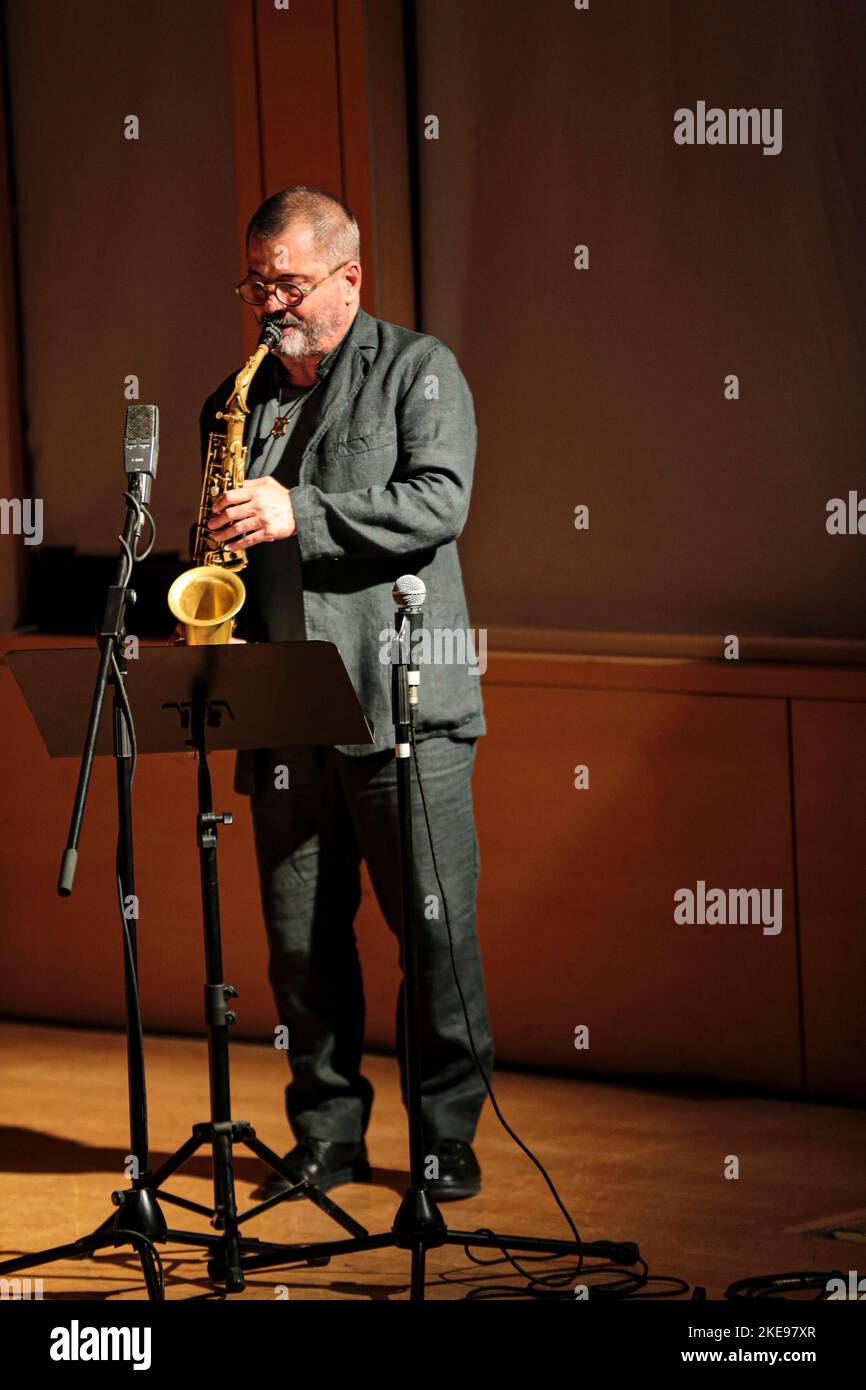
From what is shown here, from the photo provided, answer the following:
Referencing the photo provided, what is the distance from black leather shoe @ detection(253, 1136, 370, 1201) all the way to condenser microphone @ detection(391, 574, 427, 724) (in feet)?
3.85

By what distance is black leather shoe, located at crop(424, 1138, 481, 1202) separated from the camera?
11.6 feet

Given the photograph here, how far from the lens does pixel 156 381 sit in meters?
4.89

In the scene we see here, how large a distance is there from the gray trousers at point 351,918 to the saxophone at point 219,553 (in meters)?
0.41

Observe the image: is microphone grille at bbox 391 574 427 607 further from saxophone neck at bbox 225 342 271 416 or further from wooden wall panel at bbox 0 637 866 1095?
wooden wall panel at bbox 0 637 866 1095

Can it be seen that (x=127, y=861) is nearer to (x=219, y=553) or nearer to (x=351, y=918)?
(x=219, y=553)

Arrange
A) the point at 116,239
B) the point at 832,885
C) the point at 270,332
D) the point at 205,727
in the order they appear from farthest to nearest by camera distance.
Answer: the point at 116,239 → the point at 832,885 → the point at 270,332 → the point at 205,727

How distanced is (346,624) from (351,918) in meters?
0.63

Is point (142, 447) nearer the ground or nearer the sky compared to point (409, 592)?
nearer the sky

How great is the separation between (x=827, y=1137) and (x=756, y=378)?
169cm

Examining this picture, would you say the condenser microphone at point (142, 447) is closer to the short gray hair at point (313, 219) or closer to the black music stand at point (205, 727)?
the black music stand at point (205, 727)

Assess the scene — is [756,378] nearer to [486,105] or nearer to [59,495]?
[486,105]

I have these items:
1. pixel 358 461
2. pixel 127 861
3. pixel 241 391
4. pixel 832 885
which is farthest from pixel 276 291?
pixel 832 885

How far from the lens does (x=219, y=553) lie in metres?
3.32
